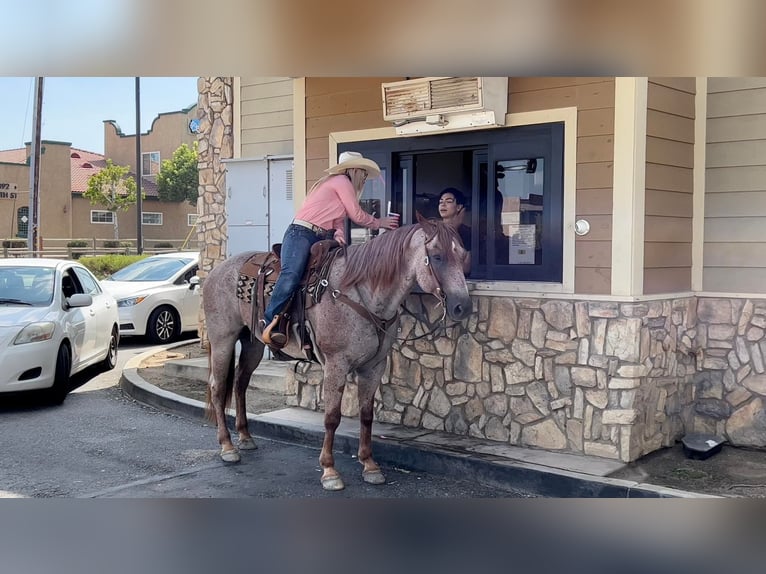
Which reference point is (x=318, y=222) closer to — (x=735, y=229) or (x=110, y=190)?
(x=735, y=229)

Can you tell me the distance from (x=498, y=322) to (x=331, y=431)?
5.34ft

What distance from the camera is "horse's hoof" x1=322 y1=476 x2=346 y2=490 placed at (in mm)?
5672

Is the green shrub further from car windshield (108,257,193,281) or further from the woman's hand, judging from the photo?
the woman's hand

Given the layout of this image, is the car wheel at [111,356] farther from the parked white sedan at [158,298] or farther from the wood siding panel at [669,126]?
the wood siding panel at [669,126]

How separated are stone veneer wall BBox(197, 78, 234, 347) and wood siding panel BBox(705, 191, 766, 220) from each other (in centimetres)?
627

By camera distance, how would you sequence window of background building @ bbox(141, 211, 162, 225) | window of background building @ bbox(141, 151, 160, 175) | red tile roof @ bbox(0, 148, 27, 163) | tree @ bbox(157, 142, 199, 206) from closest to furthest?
tree @ bbox(157, 142, 199, 206)
red tile roof @ bbox(0, 148, 27, 163)
window of background building @ bbox(141, 211, 162, 225)
window of background building @ bbox(141, 151, 160, 175)

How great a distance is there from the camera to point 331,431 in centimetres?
582

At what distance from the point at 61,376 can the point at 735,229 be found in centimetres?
680

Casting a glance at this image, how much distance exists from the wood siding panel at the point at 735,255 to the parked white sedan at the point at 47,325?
649 centimetres

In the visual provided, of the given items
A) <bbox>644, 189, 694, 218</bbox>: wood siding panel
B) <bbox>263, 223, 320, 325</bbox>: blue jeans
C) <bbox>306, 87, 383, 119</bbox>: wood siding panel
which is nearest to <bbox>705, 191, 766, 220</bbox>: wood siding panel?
<bbox>644, 189, 694, 218</bbox>: wood siding panel

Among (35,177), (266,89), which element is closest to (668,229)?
(266,89)
